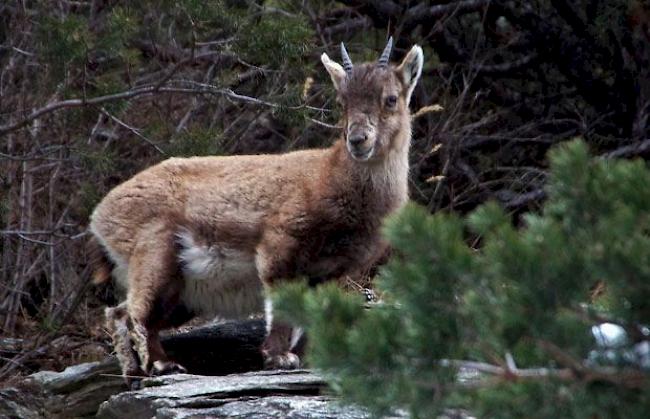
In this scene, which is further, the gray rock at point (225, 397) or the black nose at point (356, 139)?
the black nose at point (356, 139)

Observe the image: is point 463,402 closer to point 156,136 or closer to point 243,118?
point 156,136

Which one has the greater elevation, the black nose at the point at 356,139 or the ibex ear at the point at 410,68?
the ibex ear at the point at 410,68

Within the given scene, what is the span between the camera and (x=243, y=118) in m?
13.4

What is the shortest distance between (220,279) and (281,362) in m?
0.74

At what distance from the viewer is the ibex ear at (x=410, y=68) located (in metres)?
9.04

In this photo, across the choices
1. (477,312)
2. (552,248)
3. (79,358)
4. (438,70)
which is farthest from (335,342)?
(438,70)

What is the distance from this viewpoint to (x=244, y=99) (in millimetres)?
10398

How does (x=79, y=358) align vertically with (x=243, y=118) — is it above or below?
below

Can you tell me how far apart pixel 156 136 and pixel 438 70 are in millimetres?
3472

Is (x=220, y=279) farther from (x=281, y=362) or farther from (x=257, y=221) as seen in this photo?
(x=281, y=362)

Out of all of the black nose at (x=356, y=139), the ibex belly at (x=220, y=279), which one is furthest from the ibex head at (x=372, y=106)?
the ibex belly at (x=220, y=279)

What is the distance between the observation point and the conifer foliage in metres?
3.94

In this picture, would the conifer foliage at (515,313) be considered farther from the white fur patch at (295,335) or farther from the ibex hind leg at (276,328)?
the white fur patch at (295,335)

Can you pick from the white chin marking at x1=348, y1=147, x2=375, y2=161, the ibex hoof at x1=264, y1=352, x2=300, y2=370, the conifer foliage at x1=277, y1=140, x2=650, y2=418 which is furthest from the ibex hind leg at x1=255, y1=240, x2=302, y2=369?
the conifer foliage at x1=277, y1=140, x2=650, y2=418
